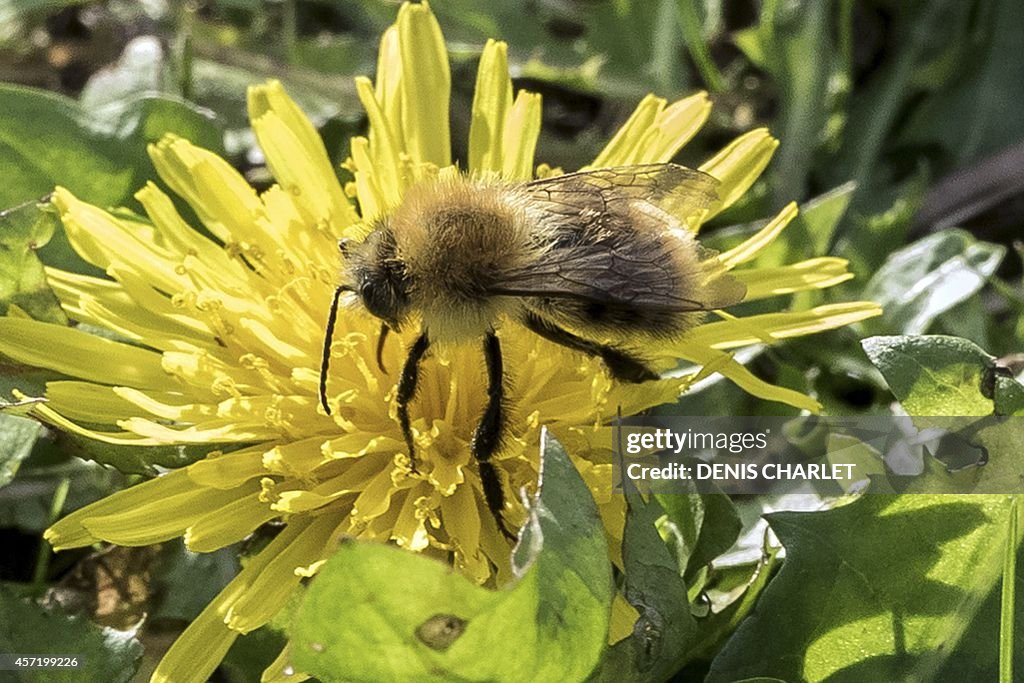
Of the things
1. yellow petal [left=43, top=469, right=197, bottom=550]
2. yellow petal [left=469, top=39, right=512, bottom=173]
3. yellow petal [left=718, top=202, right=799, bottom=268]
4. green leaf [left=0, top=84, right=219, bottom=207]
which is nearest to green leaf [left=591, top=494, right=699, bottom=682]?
yellow petal [left=718, top=202, right=799, bottom=268]

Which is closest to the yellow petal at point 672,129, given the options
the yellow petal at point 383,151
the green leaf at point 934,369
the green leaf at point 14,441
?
the yellow petal at point 383,151

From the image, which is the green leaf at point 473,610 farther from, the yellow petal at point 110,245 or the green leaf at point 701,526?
the yellow petal at point 110,245

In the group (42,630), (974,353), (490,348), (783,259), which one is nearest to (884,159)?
(783,259)

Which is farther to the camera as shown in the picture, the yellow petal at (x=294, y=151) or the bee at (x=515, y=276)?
the yellow petal at (x=294, y=151)

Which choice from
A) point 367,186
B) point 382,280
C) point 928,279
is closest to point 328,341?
point 382,280

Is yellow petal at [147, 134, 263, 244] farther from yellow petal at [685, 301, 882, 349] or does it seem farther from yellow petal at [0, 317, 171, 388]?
yellow petal at [685, 301, 882, 349]

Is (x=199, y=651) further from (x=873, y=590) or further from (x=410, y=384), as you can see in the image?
(x=873, y=590)

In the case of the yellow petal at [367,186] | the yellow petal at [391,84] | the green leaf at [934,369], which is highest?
the yellow petal at [391,84]
